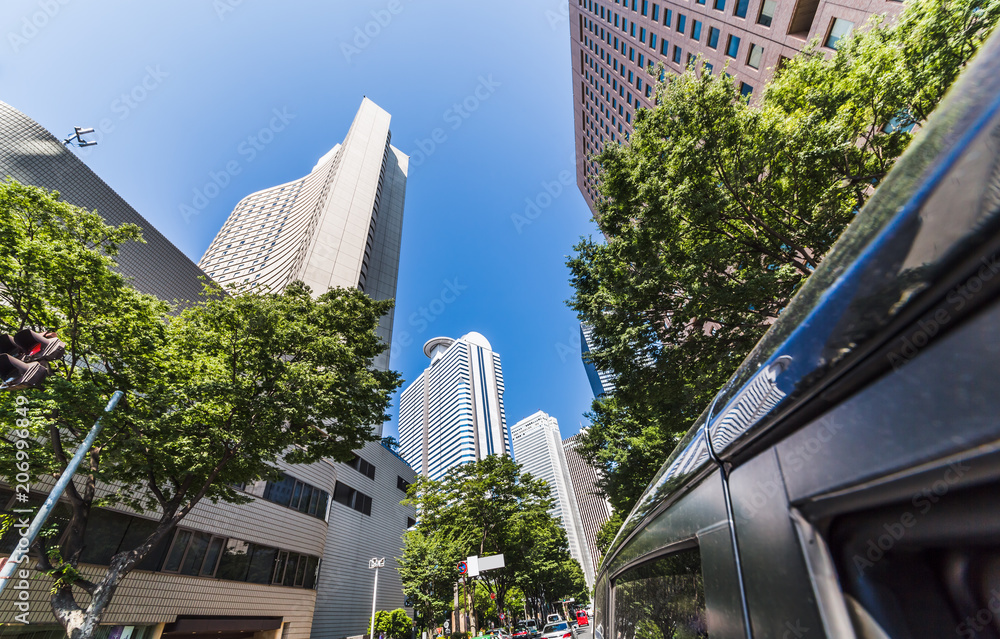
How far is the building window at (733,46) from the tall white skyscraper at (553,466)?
108661mm

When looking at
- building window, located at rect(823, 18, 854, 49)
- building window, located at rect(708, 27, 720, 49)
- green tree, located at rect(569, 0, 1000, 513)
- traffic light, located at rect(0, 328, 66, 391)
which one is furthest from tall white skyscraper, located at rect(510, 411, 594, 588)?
traffic light, located at rect(0, 328, 66, 391)

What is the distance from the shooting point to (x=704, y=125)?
8.36 metres

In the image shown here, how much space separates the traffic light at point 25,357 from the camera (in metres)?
4.56

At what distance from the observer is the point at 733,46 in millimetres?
23406

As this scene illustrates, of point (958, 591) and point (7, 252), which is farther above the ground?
point (7, 252)

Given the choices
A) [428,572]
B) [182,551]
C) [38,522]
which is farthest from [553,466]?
[38,522]

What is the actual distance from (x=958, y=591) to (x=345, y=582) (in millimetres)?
29284

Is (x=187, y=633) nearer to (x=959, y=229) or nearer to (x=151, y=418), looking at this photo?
(x=151, y=418)

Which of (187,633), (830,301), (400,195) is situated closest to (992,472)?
(830,301)

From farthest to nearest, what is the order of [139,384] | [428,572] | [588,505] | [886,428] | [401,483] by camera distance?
1. [588,505]
2. [401,483]
3. [428,572]
4. [139,384]
5. [886,428]

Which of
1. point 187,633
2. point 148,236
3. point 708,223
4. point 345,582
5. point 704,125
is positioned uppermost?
point 148,236

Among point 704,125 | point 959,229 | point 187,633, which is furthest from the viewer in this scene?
point 187,633

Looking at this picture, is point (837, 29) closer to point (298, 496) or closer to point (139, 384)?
point (139, 384)

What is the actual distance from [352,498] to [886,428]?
2958 centimetres
